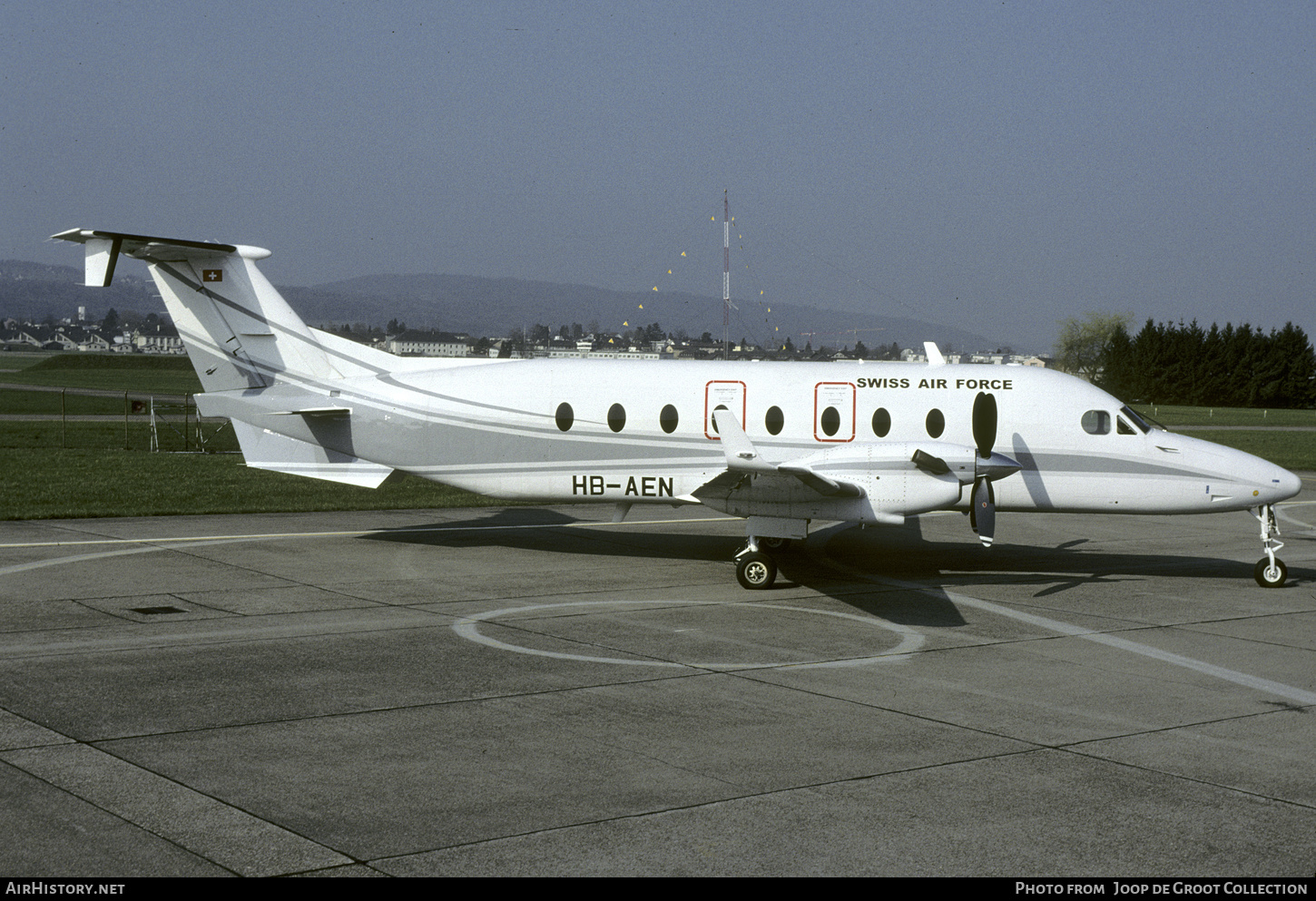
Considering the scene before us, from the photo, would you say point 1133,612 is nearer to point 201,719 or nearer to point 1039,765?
point 1039,765

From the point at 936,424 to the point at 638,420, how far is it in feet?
15.1

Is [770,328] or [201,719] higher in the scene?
[770,328]

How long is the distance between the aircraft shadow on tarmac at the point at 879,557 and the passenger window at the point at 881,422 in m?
2.25

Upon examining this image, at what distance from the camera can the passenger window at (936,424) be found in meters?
18.0

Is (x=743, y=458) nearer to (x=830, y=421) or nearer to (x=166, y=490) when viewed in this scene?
(x=830, y=421)

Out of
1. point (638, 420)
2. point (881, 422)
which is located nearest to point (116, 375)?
point (638, 420)

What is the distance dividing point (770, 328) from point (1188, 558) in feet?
52.7

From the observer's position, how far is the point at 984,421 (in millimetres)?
16984

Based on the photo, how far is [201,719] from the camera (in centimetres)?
980

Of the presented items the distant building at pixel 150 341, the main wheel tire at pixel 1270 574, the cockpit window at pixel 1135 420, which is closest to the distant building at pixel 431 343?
the cockpit window at pixel 1135 420

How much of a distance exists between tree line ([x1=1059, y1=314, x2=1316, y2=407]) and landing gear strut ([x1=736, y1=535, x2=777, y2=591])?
91411mm

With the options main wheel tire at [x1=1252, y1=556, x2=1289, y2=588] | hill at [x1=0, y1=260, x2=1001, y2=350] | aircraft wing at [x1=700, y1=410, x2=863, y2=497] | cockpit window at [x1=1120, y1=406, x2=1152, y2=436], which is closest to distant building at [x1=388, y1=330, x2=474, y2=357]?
hill at [x1=0, y1=260, x2=1001, y2=350]
